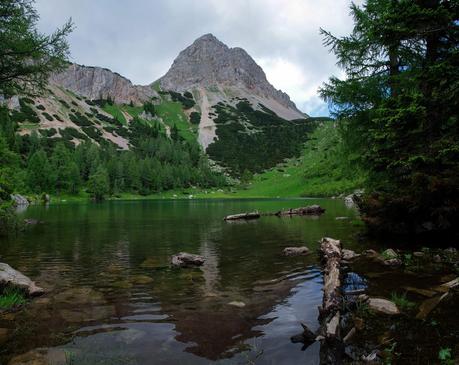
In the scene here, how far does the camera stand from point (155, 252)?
23.0 m

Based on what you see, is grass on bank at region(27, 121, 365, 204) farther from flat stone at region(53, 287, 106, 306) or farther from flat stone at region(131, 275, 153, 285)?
flat stone at region(53, 287, 106, 306)

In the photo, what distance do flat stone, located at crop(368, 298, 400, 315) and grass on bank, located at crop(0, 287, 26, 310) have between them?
35.8 feet

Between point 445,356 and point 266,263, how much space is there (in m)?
12.1

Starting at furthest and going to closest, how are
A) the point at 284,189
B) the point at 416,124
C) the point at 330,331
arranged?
the point at 284,189 < the point at 416,124 < the point at 330,331

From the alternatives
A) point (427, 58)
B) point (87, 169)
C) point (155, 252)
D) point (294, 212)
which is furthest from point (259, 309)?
point (87, 169)

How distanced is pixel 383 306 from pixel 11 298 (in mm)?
11479

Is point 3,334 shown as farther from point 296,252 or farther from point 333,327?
point 296,252

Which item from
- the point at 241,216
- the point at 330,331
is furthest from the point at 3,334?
the point at 241,216

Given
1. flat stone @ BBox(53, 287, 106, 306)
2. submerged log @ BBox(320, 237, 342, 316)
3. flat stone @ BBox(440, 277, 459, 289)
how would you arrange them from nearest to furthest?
submerged log @ BBox(320, 237, 342, 316) < flat stone @ BBox(440, 277, 459, 289) < flat stone @ BBox(53, 287, 106, 306)

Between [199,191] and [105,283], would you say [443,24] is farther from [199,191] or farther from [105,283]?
[199,191]

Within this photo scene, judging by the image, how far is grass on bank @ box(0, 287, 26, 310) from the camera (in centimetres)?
1103

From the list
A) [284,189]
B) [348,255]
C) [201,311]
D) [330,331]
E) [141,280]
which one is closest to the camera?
[330,331]

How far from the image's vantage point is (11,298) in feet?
37.6

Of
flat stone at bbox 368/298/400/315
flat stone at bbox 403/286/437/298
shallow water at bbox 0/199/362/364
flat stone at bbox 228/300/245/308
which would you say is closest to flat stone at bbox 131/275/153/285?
shallow water at bbox 0/199/362/364
